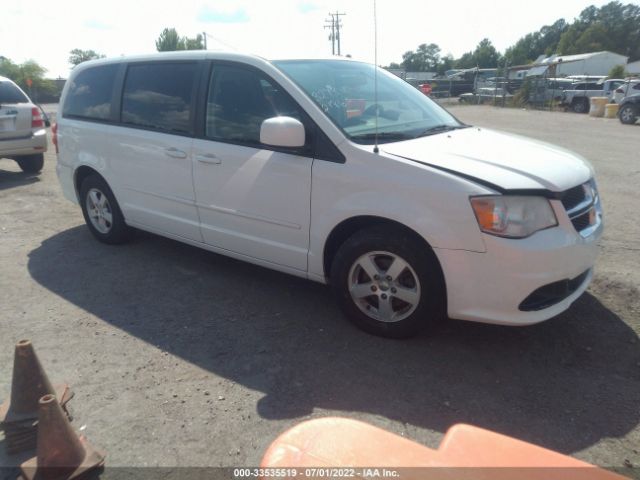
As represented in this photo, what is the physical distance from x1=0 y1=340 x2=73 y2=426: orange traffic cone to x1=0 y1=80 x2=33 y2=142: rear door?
24.7ft

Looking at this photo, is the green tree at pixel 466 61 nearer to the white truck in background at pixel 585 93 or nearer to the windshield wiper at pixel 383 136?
the white truck in background at pixel 585 93

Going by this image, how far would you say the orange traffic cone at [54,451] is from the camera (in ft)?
7.13

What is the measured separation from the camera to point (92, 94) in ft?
16.9

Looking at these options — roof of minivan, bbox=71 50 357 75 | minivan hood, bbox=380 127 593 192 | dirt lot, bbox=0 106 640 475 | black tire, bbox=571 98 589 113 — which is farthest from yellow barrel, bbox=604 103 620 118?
roof of minivan, bbox=71 50 357 75

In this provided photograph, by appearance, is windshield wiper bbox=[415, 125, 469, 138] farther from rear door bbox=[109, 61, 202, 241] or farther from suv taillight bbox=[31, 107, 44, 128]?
suv taillight bbox=[31, 107, 44, 128]

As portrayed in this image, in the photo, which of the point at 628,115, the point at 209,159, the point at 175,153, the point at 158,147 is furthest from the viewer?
the point at 628,115

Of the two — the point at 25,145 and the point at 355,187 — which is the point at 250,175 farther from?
the point at 25,145

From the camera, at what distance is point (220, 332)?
11.7 ft

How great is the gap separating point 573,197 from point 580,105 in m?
27.0

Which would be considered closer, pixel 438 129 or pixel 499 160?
pixel 499 160

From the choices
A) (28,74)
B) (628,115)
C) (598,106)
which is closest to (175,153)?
(628,115)

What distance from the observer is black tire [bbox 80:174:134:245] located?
5113 mm

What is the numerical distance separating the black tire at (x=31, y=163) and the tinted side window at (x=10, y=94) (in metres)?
1.12

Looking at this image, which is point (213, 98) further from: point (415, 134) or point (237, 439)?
point (237, 439)
